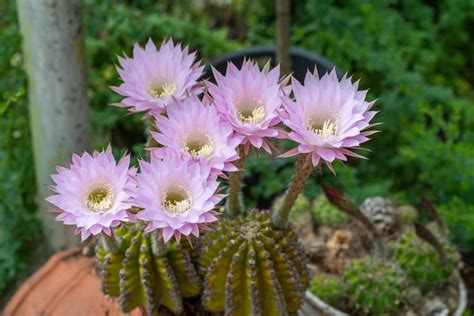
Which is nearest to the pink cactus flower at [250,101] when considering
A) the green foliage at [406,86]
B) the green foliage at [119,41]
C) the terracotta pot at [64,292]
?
the terracotta pot at [64,292]

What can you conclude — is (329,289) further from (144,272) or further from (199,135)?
(199,135)

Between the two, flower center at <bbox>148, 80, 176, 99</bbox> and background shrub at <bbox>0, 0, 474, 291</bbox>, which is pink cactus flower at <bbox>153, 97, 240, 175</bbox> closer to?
flower center at <bbox>148, 80, 176, 99</bbox>

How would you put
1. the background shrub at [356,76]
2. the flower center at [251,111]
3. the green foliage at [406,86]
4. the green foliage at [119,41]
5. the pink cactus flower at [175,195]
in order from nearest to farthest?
1. the pink cactus flower at [175,195]
2. the flower center at [251,111]
3. the background shrub at [356,76]
4. the green foliage at [406,86]
5. the green foliage at [119,41]

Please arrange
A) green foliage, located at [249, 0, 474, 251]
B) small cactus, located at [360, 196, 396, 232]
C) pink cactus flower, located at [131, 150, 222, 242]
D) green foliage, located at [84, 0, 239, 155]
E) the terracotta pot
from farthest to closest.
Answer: green foliage, located at [84, 0, 239, 155]
green foliage, located at [249, 0, 474, 251]
small cactus, located at [360, 196, 396, 232]
the terracotta pot
pink cactus flower, located at [131, 150, 222, 242]

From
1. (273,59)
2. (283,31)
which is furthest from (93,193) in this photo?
(273,59)

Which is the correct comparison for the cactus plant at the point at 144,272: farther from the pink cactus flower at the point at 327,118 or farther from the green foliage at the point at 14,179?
the green foliage at the point at 14,179

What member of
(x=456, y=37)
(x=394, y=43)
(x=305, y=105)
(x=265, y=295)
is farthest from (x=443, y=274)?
(x=456, y=37)

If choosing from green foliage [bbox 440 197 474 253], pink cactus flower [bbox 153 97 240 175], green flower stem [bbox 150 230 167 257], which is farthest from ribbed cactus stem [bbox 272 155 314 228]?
green foliage [bbox 440 197 474 253]
